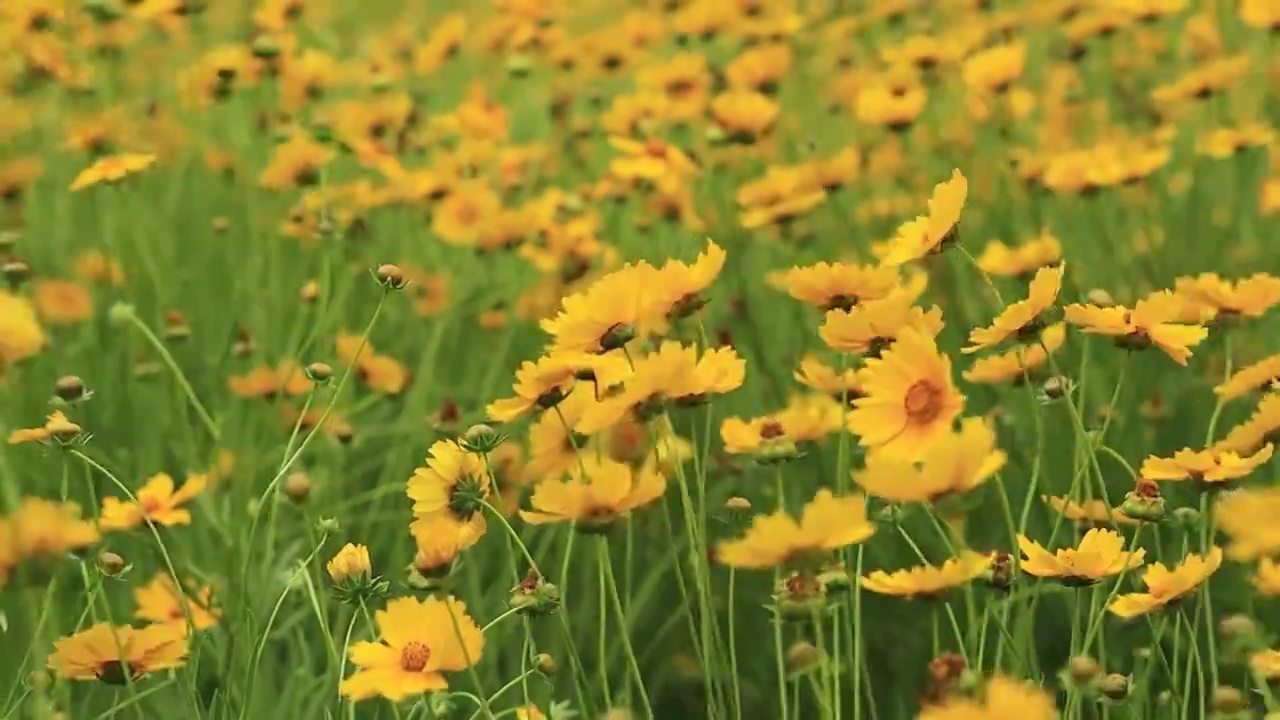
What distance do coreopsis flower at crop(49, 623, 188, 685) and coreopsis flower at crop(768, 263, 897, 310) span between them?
39 centimetres

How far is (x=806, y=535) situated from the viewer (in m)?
0.56

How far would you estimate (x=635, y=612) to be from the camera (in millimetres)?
972

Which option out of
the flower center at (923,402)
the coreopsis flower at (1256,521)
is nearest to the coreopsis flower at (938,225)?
the flower center at (923,402)

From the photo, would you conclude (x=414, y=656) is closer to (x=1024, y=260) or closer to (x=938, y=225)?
(x=938, y=225)

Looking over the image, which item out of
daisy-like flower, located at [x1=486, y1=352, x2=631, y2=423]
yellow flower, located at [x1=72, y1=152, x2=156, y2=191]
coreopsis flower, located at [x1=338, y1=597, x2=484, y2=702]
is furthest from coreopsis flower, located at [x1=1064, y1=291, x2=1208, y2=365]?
yellow flower, located at [x1=72, y1=152, x2=156, y2=191]

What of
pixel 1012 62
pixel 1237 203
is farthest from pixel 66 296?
pixel 1237 203

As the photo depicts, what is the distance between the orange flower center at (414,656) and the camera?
617 millimetres

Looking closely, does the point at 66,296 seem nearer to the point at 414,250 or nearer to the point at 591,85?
the point at 414,250

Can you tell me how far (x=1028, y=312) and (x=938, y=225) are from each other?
3.5 inches

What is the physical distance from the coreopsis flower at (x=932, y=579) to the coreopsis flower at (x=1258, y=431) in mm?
153

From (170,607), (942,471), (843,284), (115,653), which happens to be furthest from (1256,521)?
(170,607)

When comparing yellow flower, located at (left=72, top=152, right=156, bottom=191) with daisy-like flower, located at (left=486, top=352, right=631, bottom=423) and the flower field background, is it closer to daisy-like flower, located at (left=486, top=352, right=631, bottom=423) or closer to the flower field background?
the flower field background

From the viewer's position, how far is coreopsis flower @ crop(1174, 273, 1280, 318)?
78 centimetres

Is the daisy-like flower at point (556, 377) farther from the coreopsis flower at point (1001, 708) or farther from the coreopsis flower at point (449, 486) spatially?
the coreopsis flower at point (1001, 708)
